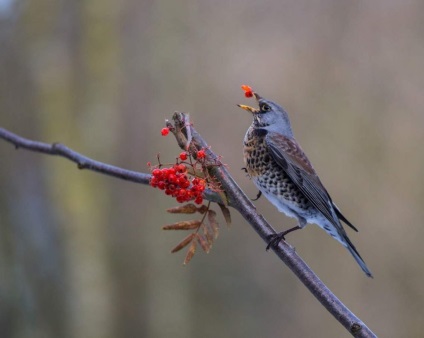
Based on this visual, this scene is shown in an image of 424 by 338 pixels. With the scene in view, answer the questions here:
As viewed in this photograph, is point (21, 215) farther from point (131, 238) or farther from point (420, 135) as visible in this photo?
point (420, 135)

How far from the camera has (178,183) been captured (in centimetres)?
167

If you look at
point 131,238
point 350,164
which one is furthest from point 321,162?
point 131,238

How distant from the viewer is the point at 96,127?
5.96 m

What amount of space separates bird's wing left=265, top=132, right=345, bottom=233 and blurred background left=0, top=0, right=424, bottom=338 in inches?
129

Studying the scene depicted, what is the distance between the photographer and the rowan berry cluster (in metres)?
1.65

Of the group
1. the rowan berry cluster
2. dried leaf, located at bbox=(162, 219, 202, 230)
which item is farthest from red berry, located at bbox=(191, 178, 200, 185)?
dried leaf, located at bbox=(162, 219, 202, 230)

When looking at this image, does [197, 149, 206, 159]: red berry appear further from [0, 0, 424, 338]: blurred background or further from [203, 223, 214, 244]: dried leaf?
[0, 0, 424, 338]: blurred background

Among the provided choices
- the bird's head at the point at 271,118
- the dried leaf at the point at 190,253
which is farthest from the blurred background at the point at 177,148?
the dried leaf at the point at 190,253

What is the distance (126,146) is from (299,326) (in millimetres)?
2456

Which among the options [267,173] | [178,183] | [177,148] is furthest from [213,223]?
[177,148]

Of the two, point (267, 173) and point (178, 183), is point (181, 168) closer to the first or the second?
point (178, 183)

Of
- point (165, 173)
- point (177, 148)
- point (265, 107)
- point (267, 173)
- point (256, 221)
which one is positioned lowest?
point (256, 221)

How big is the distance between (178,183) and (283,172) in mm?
1021

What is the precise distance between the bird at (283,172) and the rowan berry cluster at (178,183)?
89 centimetres
